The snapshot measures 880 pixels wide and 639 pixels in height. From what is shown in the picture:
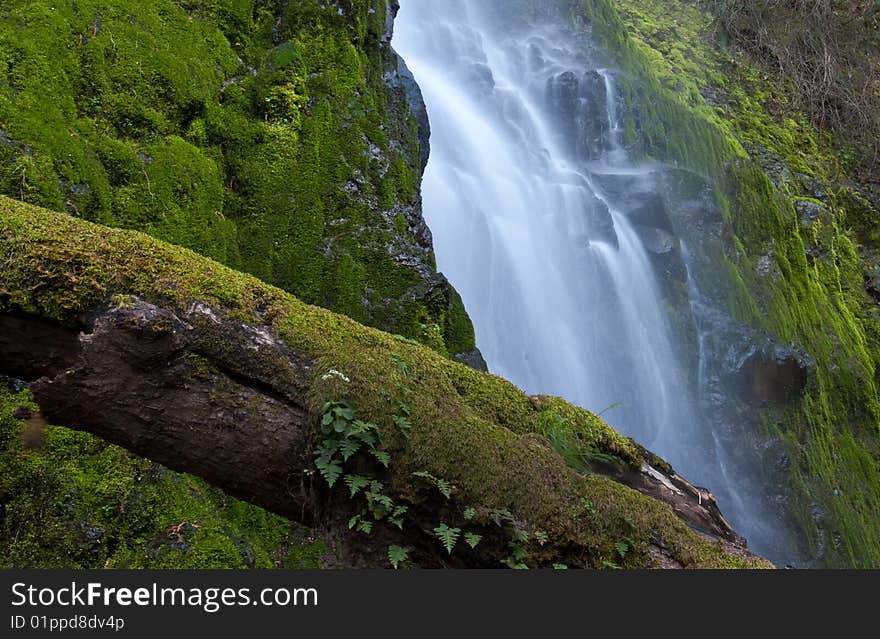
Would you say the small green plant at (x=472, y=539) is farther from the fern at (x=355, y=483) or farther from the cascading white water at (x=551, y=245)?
the cascading white water at (x=551, y=245)

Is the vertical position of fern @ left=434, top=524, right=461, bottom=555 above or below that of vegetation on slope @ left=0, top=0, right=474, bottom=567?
below

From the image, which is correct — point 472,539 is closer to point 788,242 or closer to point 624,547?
point 624,547

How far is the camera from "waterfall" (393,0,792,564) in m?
11.1

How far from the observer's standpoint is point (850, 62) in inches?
689

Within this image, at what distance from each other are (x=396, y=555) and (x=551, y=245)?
10319mm

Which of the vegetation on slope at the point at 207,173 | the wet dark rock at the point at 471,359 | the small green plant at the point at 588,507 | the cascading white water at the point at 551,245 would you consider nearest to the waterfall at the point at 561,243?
the cascading white water at the point at 551,245

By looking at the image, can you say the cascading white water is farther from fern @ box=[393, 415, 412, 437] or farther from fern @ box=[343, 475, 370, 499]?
fern @ box=[343, 475, 370, 499]

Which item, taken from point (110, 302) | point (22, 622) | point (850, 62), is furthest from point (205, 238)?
point (850, 62)

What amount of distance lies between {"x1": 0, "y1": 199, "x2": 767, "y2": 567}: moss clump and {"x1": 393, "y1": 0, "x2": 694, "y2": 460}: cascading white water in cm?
749

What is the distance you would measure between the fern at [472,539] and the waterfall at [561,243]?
7798 mm

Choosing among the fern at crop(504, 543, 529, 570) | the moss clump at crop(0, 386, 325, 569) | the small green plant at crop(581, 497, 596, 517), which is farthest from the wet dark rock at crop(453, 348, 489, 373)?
the fern at crop(504, 543, 529, 570)

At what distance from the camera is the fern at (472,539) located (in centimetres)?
248

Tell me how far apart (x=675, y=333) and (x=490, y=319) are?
165 inches

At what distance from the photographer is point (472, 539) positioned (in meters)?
2.49
